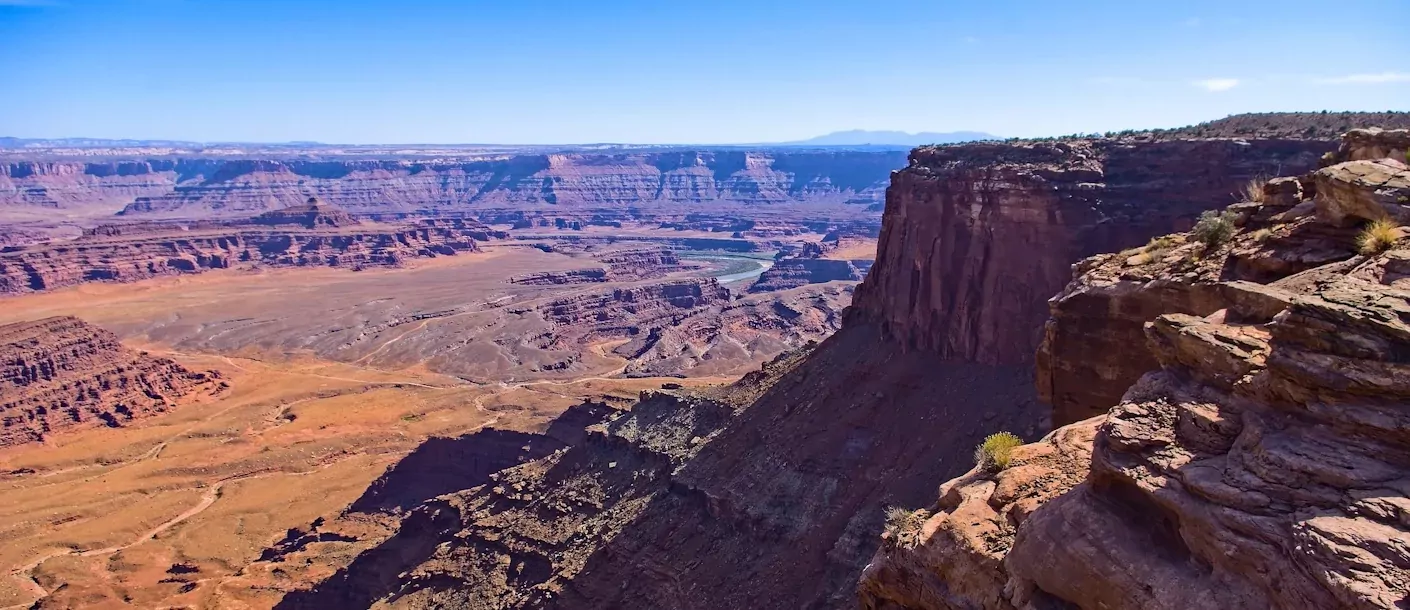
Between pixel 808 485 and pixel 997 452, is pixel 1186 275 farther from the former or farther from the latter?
pixel 808 485

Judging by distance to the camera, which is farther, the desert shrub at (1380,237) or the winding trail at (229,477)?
the winding trail at (229,477)

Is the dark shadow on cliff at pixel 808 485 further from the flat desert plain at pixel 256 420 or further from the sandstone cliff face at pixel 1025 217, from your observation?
the flat desert plain at pixel 256 420

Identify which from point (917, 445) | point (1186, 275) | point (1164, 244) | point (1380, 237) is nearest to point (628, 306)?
point (917, 445)

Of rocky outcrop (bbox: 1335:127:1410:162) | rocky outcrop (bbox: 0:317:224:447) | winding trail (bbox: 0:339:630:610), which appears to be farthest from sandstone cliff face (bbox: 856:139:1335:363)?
rocky outcrop (bbox: 0:317:224:447)

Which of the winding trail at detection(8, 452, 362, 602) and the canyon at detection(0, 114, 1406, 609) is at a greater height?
the canyon at detection(0, 114, 1406, 609)

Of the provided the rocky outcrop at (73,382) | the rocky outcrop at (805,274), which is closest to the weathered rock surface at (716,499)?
the rocky outcrop at (73,382)

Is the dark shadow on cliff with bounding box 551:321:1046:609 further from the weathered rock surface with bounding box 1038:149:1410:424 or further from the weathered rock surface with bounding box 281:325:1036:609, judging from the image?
the weathered rock surface with bounding box 1038:149:1410:424
